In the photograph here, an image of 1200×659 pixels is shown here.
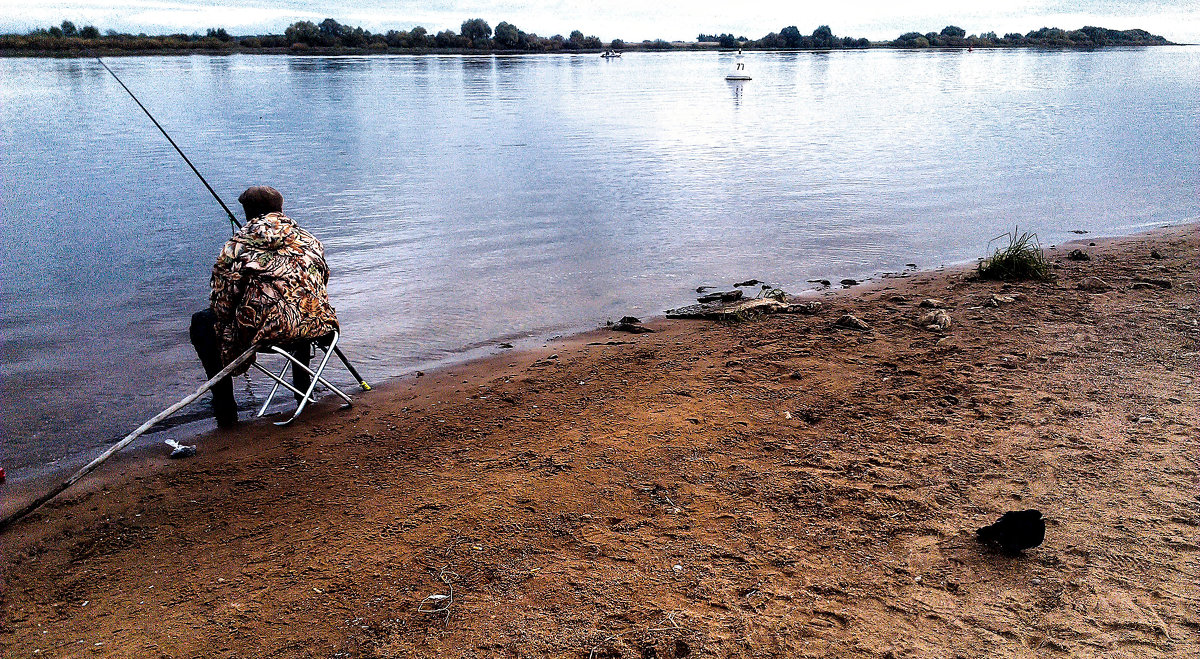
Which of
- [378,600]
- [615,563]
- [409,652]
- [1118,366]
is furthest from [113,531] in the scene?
[1118,366]

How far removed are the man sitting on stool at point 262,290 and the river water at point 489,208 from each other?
1398mm

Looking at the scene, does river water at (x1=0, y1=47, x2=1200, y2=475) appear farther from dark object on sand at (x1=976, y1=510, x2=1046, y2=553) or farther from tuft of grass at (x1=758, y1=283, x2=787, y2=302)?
dark object on sand at (x1=976, y1=510, x2=1046, y2=553)

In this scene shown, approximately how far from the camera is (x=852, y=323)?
21.4 ft

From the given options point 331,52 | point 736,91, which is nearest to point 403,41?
point 331,52

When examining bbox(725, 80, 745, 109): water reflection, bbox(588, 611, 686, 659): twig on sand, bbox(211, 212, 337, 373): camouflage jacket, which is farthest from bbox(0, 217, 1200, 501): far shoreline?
bbox(725, 80, 745, 109): water reflection

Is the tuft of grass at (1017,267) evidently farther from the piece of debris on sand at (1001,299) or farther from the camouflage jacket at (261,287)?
the camouflage jacket at (261,287)

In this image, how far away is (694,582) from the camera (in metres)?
3.23

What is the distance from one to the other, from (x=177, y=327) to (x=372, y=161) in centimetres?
1181

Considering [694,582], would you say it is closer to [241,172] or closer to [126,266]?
[126,266]

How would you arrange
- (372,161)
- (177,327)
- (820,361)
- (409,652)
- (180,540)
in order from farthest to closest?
(372,161) → (177,327) → (820,361) → (180,540) → (409,652)

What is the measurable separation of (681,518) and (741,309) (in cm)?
375

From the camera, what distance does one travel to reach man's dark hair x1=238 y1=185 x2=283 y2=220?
5129 millimetres

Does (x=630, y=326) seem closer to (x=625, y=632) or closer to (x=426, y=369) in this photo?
(x=426, y=369)

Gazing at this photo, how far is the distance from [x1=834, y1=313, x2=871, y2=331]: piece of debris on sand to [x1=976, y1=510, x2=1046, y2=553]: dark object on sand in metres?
3.25
